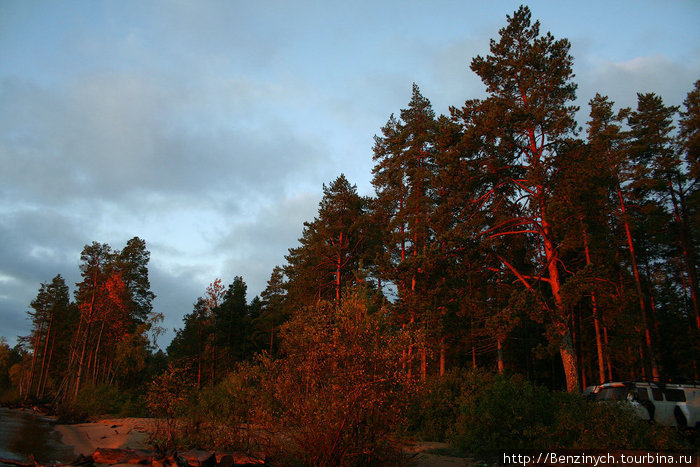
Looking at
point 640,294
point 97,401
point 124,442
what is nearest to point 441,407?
point 124,442

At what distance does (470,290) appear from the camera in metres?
19.3

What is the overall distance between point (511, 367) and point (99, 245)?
43507mm

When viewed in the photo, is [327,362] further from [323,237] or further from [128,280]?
[128,280]

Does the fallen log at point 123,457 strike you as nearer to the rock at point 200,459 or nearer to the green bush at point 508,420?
the rock at point 200,459

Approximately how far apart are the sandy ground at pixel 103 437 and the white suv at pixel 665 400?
17.2 meters

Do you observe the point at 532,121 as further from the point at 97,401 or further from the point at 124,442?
the point at 97,401

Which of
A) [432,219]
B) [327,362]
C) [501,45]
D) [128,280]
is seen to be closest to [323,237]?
[432,219]

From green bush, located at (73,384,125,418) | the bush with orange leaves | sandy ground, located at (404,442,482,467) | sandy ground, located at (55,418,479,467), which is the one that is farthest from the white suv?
green bush, located at (73,384,125,418)

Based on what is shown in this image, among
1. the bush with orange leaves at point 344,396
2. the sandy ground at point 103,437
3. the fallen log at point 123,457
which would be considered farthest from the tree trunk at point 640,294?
the sandy ground at point 103,437

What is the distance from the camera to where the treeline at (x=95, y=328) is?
34594 mm

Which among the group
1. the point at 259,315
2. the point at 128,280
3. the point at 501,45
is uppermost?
the point at 501,45

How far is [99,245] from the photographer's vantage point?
4369 centimetres

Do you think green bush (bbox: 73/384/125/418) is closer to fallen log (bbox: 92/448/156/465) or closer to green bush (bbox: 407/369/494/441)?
fallen log (bbox: 92/448/156/465)

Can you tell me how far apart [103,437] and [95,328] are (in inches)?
947
